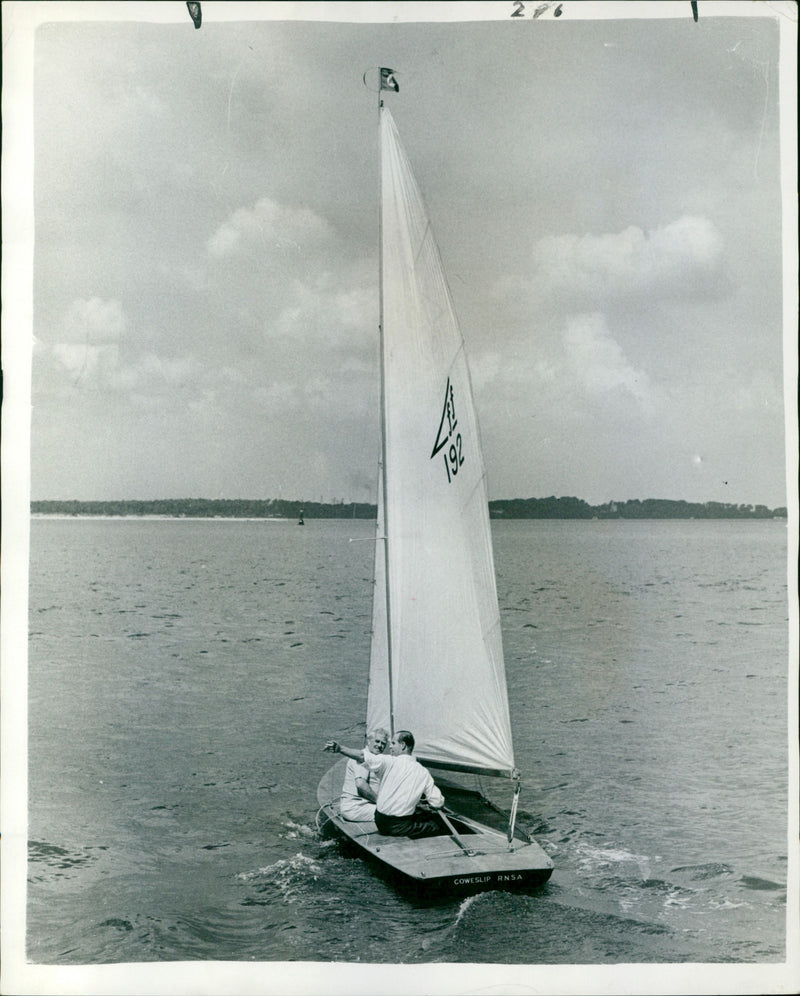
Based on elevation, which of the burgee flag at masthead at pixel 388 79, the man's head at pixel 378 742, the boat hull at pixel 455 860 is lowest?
the boat hull at pixel 455 860

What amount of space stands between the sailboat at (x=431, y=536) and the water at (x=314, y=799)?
Result: 2.03 ft

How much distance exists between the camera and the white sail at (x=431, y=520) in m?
Answer: 6.34

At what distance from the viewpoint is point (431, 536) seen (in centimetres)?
653

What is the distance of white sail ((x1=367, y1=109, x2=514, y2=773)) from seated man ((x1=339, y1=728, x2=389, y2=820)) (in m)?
0.23

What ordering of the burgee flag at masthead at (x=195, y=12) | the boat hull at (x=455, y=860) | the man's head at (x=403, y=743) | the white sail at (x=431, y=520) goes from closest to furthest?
the boat hull at (x=455, y=860)
the man's head at (x=403, y=743)
the burgee flag at masthead at (x=195, y=12)
the white sail at (x=431, y=520)

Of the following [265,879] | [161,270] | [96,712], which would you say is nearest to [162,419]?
[161,270]

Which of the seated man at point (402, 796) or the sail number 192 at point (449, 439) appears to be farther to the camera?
the sail number 192 at point (449, 439)

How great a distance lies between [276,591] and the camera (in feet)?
59.9

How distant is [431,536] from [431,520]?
122 mm

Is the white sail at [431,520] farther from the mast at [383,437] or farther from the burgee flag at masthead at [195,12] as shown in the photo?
the burgee flag at masthead at [195,12]

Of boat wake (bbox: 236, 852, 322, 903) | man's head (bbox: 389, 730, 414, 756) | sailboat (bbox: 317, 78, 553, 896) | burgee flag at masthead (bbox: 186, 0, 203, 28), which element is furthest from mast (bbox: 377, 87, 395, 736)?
burgee flag at masthead (bbox: 186, 0, 203, 28)

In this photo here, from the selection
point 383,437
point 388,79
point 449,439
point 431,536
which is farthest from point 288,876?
point 388,79

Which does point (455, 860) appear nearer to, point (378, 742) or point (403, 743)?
point (403, 743)

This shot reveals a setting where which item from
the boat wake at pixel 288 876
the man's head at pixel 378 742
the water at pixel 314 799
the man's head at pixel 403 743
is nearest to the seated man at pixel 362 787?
the man's head at pixel 378 742
